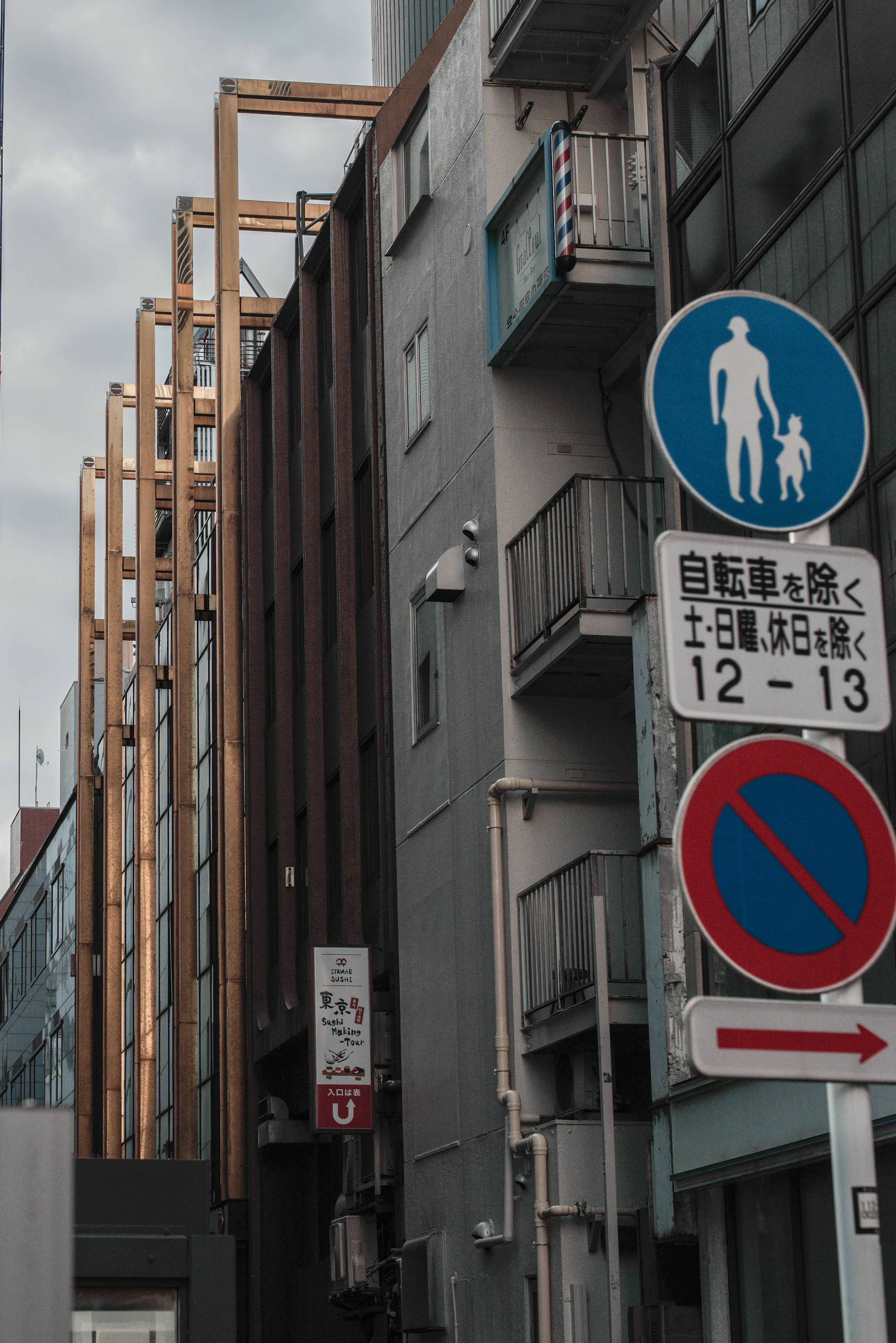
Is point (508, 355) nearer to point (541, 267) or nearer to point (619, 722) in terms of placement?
point (541, 267)

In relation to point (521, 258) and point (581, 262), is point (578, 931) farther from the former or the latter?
point (521, 258)

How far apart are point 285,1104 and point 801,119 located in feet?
55.8

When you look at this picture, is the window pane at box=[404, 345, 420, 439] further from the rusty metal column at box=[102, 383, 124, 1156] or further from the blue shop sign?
the rusty metal column at box=[102, 383, 124, 1156]

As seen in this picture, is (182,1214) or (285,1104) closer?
(182,1214)

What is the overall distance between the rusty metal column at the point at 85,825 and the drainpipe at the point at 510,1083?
25.1m

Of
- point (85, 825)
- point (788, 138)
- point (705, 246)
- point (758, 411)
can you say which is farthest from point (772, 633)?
point (85, 825)

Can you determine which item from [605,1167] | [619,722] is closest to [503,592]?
[619,722]

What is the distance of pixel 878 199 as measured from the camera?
40.5 ft

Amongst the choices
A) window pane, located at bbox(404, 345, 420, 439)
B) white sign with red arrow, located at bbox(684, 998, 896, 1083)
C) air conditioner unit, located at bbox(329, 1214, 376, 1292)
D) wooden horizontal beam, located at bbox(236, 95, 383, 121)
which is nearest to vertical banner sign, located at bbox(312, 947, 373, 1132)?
air conditioner unit, located at bbox(329, 1214, 376, 1292)

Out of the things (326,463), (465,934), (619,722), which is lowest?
(465,934)

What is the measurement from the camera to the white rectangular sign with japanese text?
4457mm

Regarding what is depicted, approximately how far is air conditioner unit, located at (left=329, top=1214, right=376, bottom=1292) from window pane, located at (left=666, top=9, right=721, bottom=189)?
12.2 meters

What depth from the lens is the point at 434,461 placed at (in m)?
20.7

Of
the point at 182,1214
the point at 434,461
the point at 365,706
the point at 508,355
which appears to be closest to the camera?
the point at 182,1214
